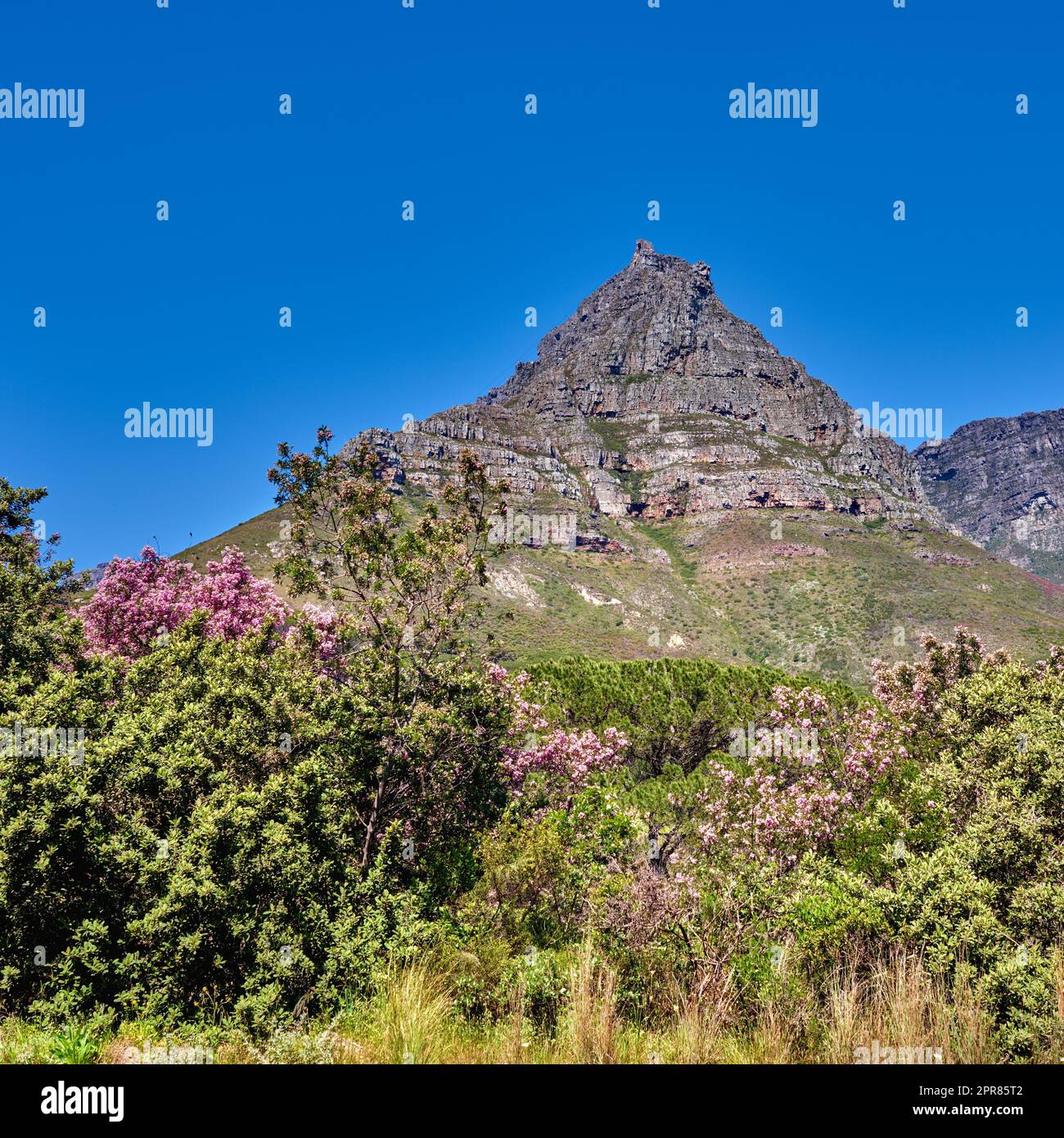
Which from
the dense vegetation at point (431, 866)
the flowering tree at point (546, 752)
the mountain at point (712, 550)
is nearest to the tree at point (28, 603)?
the dense vegetation at point (431, 866)

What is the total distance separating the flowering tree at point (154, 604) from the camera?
1736cm

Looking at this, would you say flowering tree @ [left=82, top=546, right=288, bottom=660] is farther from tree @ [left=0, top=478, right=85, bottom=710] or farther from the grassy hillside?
the grassy hillside

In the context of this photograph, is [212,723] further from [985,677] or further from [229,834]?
[985,677]

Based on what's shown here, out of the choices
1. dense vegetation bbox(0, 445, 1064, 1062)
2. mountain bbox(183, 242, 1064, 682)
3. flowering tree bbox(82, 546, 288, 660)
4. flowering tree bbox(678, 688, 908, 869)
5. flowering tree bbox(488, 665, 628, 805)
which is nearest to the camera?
dense vegetation bbox(0, 445, 1064, 1062)

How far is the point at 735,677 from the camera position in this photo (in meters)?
18.7

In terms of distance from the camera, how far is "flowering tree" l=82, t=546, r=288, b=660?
17.4 meters

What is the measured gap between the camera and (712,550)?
5251 inches

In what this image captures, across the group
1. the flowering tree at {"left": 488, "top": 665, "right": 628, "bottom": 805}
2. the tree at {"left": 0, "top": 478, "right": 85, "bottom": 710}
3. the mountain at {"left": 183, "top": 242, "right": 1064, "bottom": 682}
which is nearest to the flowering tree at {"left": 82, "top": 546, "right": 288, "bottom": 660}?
the tree at {"left": 0, "top": 478, "right": 85, "bottom": 710}

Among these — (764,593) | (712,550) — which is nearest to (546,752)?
(764,593)

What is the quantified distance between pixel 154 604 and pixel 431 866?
13.1 meters

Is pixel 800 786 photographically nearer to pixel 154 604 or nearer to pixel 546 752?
pixel 546 752

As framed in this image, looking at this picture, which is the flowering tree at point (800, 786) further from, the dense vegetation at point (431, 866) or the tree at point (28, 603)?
the tree at point (28, 603)

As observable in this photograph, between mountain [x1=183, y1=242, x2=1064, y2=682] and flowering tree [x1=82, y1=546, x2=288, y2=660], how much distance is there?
93.1 ft

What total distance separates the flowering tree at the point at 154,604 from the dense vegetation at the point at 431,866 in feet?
15.4
